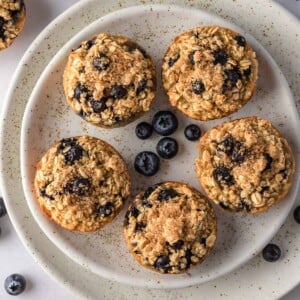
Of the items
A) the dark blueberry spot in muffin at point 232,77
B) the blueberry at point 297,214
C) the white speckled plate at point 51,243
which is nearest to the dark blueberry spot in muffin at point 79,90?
the white speckled plate at point 51,243

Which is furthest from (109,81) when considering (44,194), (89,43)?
(44,194)

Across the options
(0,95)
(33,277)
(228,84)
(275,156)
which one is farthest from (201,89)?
(33,277)

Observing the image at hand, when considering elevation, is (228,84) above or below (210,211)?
above

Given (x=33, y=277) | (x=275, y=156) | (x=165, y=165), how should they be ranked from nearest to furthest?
(x=275, y=156) < (x=165, y=165) < (x=33, y=277)

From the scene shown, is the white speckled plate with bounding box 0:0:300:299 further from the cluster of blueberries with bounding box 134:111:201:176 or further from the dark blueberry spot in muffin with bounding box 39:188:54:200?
the cluster of blueberries with bounding box 134:111:201:176

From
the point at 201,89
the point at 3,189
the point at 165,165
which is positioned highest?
the point at 201,89

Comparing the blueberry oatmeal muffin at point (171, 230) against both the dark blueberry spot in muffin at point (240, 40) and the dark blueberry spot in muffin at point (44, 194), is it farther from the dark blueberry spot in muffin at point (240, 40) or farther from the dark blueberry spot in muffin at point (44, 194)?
the dark blueberry spot in muffin at point (240, 40)

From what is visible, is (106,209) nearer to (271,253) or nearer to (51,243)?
(51,243)

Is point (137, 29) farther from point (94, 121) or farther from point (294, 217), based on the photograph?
point (294, 217)
